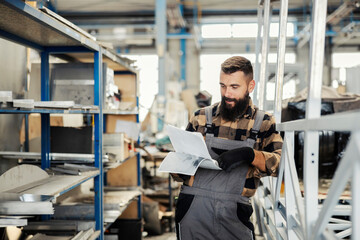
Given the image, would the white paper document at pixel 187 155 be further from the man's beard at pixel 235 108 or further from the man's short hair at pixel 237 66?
the man's short hair at pixel 237 66

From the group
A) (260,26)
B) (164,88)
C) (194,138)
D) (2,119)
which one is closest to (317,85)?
(194,138)

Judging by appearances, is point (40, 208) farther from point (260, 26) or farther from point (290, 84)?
point (290, 84)

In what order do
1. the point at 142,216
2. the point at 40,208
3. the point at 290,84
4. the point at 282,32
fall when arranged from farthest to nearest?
the point at 290,84 < the point at 142,216 < the point at 282,32 < the point at 40,208

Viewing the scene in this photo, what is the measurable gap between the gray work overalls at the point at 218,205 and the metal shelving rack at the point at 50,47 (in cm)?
102

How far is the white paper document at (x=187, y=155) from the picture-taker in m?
1.90

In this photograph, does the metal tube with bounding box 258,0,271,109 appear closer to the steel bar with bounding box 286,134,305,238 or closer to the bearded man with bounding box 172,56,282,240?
the bearded man with bounding box 172,56,282,240

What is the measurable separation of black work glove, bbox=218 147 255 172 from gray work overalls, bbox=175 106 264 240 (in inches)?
5.1

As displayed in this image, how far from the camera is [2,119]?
3215mm

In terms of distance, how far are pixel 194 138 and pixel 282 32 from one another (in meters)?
1.07

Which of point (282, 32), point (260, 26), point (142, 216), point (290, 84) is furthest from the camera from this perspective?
point (290, 84)

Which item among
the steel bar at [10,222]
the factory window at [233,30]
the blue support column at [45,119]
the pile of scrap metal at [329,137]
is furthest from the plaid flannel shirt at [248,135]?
the factory window at [233,30]

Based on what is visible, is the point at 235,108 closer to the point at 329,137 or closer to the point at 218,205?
the point at 218,205

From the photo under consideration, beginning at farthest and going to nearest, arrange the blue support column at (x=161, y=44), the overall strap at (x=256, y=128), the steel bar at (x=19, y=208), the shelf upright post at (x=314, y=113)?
the blue support column at (x=161, y=44) → the overall strap at (x=256, y=128) → the steel bar at (x=19, y=208) → the shelf upright post at (x=314, y=113)

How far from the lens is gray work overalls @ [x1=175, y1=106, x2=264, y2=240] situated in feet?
6.64
